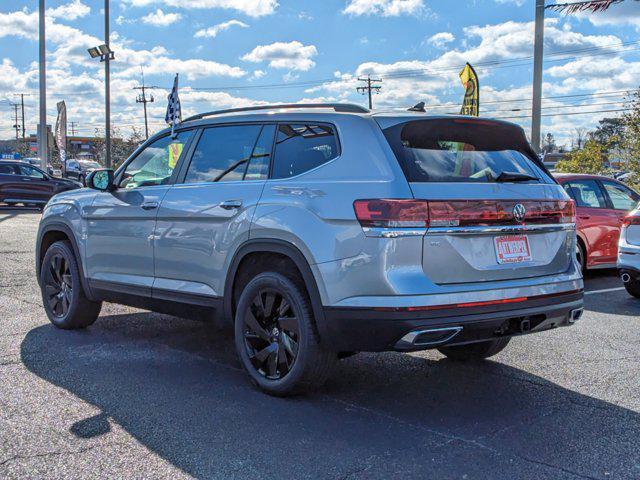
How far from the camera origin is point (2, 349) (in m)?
5.78

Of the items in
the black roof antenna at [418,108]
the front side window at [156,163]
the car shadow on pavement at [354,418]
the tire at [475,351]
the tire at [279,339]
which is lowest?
the car shadow on pavement at [354,418]

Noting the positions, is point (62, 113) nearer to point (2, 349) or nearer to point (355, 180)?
point (2, 349)

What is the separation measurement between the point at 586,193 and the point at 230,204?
22.9 ft

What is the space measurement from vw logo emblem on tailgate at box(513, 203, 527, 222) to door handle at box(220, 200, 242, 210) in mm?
1778

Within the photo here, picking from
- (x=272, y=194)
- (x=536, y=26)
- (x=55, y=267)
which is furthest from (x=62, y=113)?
(x=272, y=194)

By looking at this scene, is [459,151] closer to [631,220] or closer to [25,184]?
[631,220]

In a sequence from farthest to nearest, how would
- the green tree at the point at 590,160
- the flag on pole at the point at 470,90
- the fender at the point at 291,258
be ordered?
the green tree at the point at 590,160, the flag on pole at the point at 470,90, the fender at the point at 291,258

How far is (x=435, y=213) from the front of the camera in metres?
4.00

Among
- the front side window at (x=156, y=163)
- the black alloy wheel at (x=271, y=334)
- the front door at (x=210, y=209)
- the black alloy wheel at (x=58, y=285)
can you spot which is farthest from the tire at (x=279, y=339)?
the black alloy wheel at (x=58, y=285)

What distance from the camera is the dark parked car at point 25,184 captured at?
23.7 metres

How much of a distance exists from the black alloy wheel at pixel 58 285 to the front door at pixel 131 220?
0.50 metres

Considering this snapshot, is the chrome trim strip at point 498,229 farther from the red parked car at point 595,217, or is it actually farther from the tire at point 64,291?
the red parked car at point 595,217

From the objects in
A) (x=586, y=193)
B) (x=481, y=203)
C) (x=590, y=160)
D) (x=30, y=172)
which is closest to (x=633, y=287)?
(x=586, y=193)

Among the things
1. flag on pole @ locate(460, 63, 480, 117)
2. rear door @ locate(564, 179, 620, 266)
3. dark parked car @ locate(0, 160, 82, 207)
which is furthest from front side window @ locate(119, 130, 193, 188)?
dark parked car @ locate(0, 160, 82, 207)
